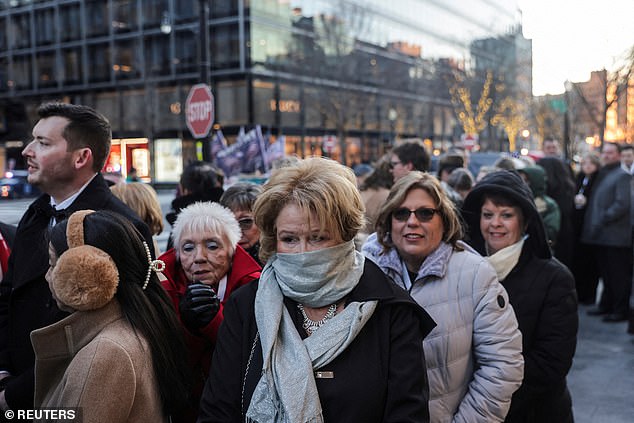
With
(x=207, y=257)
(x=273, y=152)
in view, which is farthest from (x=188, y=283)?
(x=273, y=152)

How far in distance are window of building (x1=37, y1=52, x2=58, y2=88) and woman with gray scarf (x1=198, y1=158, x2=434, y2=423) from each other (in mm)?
53285

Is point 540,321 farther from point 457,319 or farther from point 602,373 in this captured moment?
point 602,373

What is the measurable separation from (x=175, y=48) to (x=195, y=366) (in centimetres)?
4433

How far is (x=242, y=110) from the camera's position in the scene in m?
42.7

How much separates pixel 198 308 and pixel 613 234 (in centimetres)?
738

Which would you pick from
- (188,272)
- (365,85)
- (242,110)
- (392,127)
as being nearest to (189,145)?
(242,110)

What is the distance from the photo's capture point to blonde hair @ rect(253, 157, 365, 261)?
2.32 meters

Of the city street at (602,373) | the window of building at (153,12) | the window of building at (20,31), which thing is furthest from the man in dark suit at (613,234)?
the window of building at (20,31)

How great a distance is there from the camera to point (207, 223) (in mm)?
3490

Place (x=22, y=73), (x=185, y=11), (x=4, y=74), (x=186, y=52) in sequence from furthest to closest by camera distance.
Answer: (x=4, y=74)
(x=22, y=73)
(x=185, y=11)
(x=186, y=52)

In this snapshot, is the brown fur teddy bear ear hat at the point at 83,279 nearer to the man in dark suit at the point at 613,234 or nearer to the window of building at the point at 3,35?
the man in dark suit at the point at 613,234

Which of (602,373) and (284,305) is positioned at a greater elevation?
(284,305)

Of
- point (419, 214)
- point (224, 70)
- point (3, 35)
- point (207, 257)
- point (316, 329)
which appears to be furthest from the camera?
point (3, 35)

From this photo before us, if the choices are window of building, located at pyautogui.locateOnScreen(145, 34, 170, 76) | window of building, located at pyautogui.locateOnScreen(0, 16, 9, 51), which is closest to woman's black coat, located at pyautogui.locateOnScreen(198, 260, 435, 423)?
window of building, located at pyautogui.locateOnScreen(145, 34, 170, 76)
